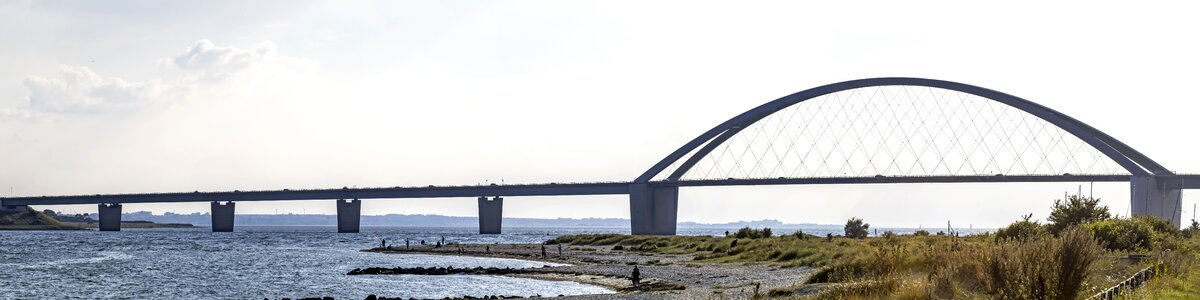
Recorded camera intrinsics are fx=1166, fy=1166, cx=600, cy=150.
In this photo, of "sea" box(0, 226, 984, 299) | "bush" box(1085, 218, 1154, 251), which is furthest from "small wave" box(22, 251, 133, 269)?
"bush" box(1085, 218, 1154, 251)

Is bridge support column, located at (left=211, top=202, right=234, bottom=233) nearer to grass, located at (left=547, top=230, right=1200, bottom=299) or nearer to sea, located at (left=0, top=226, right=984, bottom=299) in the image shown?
sea, located at (left=0, top=226, right=984, bottom=299)

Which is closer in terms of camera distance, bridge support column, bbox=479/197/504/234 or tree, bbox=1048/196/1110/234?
tree, bbox=1048/196/1110/234

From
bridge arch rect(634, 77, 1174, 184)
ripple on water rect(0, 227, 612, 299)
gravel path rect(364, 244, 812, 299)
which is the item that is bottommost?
ripple on water rect(0, 227, 612, 299)

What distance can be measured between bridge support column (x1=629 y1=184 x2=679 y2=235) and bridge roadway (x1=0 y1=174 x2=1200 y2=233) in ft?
2.24

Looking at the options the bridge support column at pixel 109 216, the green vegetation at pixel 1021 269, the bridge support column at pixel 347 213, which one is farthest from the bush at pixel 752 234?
the bridge support column at pixel 109 216

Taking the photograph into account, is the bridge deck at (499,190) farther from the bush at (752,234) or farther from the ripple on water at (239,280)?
the ripple on water at (239,280)

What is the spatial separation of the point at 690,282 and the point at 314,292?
13462 millimetres

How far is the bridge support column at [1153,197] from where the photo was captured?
102 meters

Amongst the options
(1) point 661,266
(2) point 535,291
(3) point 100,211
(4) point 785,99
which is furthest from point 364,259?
(3) point 100,211

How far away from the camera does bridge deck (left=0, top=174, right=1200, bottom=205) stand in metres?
110

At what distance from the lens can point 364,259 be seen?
7081 centimetres

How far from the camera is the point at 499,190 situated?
15362cm

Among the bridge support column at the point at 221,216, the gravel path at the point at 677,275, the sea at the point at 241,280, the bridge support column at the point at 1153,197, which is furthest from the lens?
the bridge support column at the point at 221,216

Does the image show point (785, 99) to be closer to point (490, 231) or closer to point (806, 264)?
point (490, 231)
